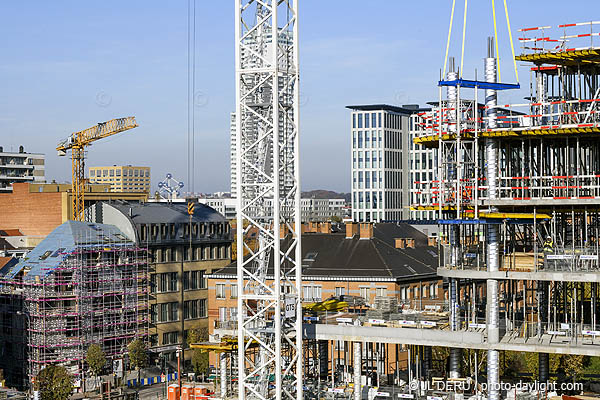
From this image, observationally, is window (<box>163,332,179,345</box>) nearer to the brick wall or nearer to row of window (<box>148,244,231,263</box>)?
row of window (<box>148,244,231,263</box>)

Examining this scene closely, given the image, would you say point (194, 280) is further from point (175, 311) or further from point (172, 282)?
point (175, 311)

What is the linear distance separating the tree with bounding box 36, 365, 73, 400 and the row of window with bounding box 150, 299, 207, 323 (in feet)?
71.0

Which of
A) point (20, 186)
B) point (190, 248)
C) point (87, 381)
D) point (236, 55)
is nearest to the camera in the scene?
point (236, 55)

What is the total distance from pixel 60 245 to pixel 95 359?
1370cm

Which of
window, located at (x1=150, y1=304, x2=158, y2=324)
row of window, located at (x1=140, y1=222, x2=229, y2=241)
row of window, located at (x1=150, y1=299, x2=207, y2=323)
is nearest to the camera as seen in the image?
window, located at (x1=150, y1=304, x2=158, y2=324)

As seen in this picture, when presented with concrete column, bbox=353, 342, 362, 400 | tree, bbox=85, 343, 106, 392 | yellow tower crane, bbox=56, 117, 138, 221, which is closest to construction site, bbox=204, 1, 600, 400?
concrete column, bbox=353, 342, 362, 400

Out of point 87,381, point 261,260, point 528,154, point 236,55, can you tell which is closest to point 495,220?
point 528,154

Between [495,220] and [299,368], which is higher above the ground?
[495,220]

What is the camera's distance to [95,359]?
104312 millimetres

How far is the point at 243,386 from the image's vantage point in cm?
6041

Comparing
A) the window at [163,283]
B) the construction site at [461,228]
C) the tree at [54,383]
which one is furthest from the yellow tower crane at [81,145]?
the construction site at [461,228]

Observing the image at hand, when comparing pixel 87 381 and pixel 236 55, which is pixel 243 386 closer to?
pixel 236 55

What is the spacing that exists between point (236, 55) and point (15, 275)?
56.1m

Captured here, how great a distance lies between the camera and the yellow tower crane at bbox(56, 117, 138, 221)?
14362cm
